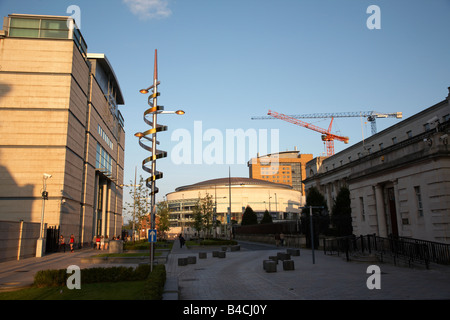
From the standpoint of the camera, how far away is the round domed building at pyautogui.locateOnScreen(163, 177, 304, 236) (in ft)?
417

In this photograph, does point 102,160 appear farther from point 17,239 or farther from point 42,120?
point 17,239

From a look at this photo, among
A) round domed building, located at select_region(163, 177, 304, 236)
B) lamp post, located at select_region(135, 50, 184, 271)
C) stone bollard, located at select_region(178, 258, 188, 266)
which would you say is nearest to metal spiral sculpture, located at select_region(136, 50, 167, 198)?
lamp post, located at select_region(135, 50, 184, 271)

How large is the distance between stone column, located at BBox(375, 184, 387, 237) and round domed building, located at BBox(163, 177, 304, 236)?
98.8 m

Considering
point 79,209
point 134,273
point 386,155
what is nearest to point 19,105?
point 79,209

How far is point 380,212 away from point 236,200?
10436cm

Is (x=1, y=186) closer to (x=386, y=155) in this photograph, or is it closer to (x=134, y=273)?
(x=134, y=273)

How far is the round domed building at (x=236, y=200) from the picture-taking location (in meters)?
127

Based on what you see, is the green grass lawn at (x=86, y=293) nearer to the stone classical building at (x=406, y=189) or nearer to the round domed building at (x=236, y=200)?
the stone classical building at (x=406, y=189)

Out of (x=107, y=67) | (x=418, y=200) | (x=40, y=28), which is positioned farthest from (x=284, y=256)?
(x=107, y=67)

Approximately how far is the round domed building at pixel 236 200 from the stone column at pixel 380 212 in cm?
9875

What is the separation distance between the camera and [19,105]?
42.1 m

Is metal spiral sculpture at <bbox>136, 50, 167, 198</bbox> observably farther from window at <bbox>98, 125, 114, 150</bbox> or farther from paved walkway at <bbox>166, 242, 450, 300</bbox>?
window at <bbox>98, 125, 114, 150</bbox>
